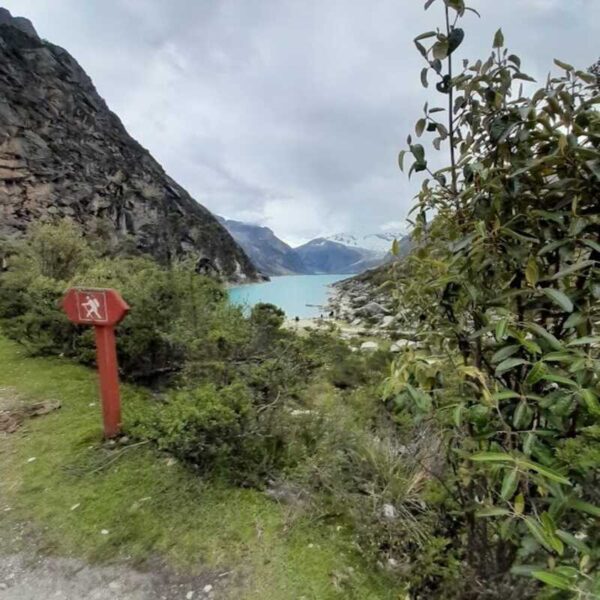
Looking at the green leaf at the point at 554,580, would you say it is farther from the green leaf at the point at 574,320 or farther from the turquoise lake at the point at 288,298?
the turquoise lake at the point at 288,298

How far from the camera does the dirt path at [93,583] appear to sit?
2.01 meters

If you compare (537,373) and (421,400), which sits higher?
(537,373)

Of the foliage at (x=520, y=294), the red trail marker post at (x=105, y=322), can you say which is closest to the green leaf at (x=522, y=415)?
the foliage at (x=520, y=294)

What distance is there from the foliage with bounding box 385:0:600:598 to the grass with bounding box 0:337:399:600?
Result: 965 mm

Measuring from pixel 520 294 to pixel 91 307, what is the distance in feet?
9.68

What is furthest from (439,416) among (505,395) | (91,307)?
(91,307)

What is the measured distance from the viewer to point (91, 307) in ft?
10.5

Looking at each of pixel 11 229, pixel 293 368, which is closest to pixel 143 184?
pixel 11 229

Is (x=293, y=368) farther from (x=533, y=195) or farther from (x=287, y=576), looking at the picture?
(x=533, y=195)

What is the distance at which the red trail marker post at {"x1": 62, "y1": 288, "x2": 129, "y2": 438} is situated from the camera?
3.16 metres

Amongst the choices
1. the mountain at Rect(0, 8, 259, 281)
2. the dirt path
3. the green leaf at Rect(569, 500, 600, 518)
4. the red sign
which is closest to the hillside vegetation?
the green leaf at Rect(569, 500, 600, 518)

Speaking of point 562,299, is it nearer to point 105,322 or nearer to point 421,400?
point 421,400

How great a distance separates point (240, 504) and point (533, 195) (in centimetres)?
227

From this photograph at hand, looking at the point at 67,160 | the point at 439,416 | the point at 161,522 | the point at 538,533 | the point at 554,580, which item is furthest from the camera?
the point at 67,160
